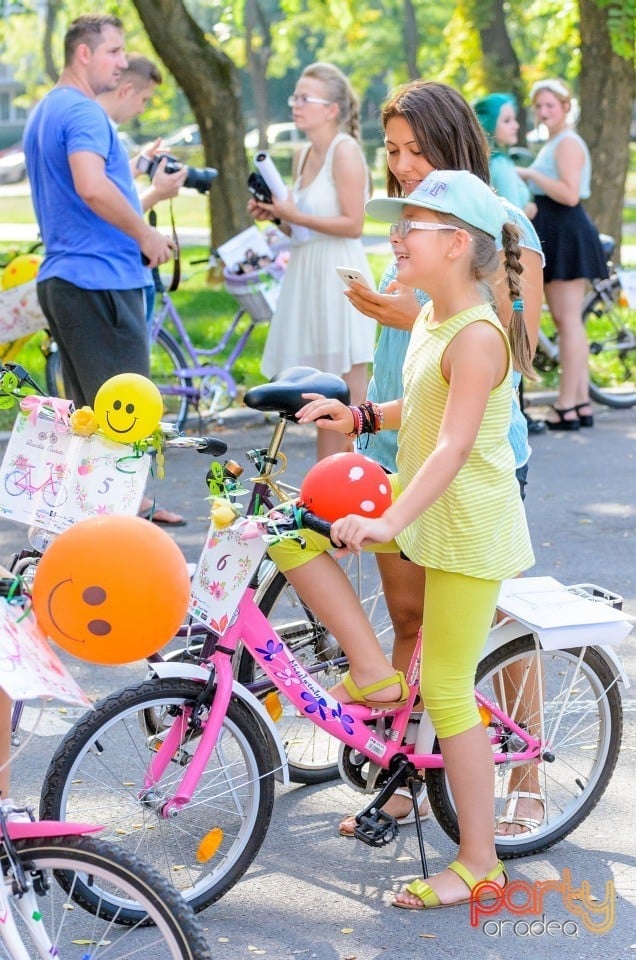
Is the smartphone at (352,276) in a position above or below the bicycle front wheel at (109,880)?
above

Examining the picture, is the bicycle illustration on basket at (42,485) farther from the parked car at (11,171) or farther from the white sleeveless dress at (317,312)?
the parked car at (11,171)

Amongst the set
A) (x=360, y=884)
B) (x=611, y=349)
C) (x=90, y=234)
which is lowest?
(x=611, y=349)

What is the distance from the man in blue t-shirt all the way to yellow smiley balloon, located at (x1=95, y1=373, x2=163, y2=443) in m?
2.77

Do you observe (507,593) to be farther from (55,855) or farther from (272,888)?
(55,855)

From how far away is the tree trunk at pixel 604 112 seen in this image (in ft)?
40.5

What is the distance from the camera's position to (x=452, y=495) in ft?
10.6

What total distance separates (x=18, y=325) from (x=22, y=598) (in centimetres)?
543

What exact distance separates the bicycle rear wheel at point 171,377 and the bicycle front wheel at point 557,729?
5119mm

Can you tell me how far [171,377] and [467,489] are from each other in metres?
6.05

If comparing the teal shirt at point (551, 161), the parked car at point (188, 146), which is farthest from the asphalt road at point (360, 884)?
the parked car at point (188, 146)

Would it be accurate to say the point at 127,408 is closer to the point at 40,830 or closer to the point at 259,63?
the point at 40,830

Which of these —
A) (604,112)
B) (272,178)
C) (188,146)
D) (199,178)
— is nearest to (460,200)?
(272,178)

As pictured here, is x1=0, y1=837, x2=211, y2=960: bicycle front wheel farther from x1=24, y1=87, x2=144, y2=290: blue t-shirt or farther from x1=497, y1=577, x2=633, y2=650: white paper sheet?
x1=24, y1=87, x2=144, y2=290: blue t-shirt

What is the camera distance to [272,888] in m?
3.58
